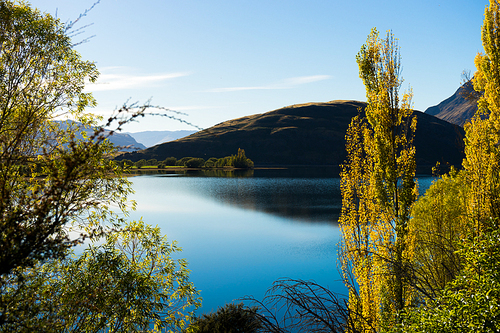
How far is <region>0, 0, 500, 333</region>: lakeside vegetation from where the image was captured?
5.77m

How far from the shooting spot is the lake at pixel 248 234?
3197 cm

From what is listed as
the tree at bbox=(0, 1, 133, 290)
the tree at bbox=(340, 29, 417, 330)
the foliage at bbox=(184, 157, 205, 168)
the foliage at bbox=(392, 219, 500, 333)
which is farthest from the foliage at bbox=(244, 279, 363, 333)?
the foliage at bbox=(184, 157, 205, 168)

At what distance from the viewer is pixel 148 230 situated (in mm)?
13273

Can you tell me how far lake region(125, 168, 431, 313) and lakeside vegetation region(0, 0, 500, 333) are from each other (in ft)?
14.5

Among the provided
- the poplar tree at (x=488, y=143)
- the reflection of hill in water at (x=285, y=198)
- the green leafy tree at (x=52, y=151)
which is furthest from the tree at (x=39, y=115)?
the reflection of hill in water at (x=285, y=198)

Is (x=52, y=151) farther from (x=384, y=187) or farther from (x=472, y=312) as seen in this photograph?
(x=384, y=187)

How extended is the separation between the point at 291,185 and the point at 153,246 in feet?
277

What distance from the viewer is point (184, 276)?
44.9ft

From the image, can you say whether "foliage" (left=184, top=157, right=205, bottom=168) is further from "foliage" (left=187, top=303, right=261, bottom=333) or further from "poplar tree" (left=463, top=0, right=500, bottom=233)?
"poplar tree" (left=463, top=0, right=500, bottom=233)

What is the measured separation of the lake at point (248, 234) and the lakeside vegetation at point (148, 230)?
4.43m

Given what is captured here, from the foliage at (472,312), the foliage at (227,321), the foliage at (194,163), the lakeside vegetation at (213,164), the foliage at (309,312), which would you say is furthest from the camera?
the foliage at (194,163)

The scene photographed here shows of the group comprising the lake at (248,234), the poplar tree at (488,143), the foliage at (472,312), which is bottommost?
the lake at (248,234)

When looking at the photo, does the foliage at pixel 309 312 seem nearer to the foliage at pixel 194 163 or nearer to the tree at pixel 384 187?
the tree at pixel 384 187

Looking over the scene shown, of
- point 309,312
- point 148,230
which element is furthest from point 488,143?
point 148,230
